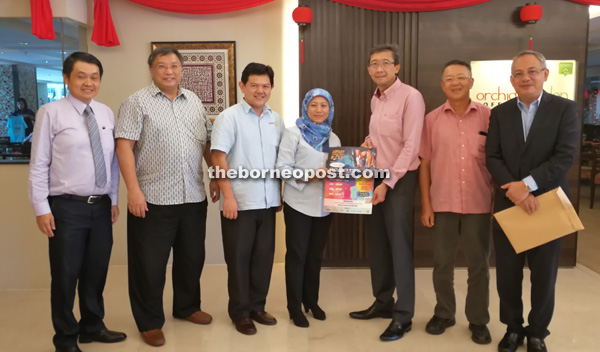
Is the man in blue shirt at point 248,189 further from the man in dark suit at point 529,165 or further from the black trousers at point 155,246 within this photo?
the man in dark suit at point 529,165

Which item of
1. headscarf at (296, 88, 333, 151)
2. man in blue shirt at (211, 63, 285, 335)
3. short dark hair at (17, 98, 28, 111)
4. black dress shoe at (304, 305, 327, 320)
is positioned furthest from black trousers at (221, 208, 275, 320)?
short dark hair at (17, 98, 28, 111)

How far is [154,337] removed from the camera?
9.16 feet

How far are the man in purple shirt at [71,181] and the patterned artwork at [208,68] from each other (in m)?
1.43

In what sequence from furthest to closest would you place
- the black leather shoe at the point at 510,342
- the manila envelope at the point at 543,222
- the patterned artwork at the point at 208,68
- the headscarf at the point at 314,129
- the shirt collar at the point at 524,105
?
the patterned artwork at the point at 208,68
the headscarf at the point at 314,129
the black leather shoe at the point at 510,342
the shirt collar at the point at 524,105
the manila envelope at the point at 543,222

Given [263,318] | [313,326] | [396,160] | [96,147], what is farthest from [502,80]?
[96,147]

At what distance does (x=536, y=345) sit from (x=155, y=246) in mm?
2314

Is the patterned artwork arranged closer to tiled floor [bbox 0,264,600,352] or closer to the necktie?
the necktie

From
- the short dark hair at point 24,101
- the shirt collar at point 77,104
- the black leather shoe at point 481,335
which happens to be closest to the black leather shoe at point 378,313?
the black leather shoe at point 481,335

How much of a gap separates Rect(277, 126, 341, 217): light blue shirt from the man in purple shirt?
1.05 meters

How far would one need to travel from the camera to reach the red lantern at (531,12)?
12.6ft

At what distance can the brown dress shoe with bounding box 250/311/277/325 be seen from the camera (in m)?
3.03

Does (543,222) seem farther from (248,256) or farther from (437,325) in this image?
(248,256)

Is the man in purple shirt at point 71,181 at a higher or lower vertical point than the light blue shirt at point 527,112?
lower

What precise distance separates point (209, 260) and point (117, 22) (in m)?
2.33
